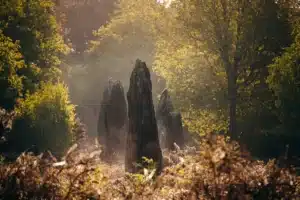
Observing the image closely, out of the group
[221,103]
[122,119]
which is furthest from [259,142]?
[122,119]

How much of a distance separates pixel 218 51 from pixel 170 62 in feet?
23.6

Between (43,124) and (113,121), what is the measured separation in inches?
275

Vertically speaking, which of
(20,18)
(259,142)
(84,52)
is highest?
(84,52)

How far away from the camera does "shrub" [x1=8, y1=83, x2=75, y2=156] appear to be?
70.6ft

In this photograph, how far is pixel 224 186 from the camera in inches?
224

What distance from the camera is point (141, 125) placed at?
56.8ft

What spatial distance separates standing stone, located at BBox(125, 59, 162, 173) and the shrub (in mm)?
6770

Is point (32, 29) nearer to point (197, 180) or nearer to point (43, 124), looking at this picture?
point (43, 124)

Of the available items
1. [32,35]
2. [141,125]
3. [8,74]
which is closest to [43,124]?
[8,74]

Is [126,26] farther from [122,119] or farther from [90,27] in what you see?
[122,119]

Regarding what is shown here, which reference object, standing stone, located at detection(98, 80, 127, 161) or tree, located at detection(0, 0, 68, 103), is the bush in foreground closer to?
tree, located at detection(0, 0, 68, 103)

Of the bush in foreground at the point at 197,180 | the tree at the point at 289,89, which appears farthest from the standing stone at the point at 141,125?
the bush in foreground at the point at 197,180

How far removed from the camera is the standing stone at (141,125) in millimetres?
16859

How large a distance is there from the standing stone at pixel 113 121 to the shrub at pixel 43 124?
380cm
